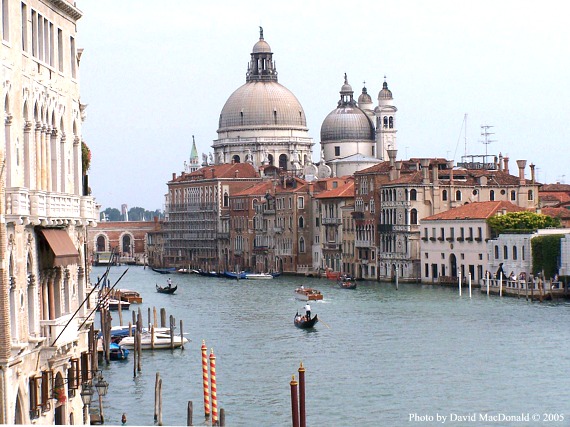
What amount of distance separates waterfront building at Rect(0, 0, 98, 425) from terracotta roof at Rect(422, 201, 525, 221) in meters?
41.3

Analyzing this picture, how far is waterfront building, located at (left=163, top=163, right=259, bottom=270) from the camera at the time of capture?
292ft

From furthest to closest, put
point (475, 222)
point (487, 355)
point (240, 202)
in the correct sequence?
point (240, 202) → point (475, 222) → point (487, 355)

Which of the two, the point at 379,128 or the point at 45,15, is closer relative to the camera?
the point at 45,15

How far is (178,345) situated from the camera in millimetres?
32281

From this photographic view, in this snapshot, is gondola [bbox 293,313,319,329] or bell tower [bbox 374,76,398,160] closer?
gondola [bbox 293,313,319,329]

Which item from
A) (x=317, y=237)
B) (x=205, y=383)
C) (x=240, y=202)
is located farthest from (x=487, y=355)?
(x=240, y=202)

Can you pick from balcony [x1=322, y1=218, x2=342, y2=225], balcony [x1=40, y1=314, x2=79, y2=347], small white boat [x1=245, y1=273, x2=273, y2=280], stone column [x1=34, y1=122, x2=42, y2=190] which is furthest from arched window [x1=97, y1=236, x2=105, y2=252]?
stone column [x1=34, y1=122, x2=42, y2=190]

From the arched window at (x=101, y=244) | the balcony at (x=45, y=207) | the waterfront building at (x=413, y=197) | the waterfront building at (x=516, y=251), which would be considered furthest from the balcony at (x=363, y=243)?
the arched window at (x=101, y=244)

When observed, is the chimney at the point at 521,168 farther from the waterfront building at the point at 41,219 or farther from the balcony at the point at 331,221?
the waterfront building at the point at 41,219

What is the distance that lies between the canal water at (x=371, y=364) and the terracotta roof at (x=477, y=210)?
7.79 m

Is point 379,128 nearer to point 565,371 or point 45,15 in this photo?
point 565,371

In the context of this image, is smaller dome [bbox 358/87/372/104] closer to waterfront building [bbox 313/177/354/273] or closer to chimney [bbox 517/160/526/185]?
waterfront building [bbox 313/177/354/273]

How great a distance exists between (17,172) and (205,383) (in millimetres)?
9556

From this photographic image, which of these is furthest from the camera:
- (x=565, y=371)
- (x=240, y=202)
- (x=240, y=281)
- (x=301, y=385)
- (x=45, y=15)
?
(x=240, y=202)
